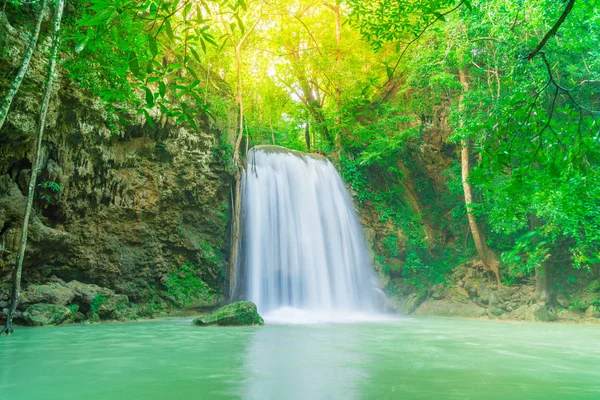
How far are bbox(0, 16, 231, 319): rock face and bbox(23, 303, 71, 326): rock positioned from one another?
0.87ft

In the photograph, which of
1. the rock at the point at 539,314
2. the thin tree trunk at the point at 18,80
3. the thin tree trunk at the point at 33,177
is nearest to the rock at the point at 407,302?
the rock at the point at 539,314

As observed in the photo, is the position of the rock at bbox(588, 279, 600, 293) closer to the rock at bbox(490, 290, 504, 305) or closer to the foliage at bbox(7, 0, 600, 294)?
the foliage at bbox(7, 0, 600, 294)

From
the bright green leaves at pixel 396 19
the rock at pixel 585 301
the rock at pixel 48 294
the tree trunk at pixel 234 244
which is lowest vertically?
the rock at pixel 585 301

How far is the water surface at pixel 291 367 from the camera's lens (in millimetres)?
2846

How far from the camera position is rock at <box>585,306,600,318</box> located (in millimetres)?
10373

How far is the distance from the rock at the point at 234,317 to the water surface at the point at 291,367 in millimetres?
1488

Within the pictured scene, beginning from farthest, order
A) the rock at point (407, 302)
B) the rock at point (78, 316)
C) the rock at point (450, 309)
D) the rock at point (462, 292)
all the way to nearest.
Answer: the rock at point (407, 302) → the rock at point (462, 292) → the rock at point (450, 309) → the rock at point (78, 316)

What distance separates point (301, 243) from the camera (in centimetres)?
1284

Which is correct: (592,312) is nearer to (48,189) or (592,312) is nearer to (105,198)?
(105,198)

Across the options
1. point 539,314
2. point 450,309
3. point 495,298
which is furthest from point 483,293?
point 539,314

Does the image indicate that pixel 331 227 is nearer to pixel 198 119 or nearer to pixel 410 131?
pixel 410 131

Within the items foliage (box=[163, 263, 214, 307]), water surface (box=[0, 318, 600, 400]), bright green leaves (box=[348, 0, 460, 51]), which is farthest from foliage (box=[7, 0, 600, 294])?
water surface (box=[0, 318, 600, 400])

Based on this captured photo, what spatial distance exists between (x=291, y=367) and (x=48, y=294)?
6.37 meters

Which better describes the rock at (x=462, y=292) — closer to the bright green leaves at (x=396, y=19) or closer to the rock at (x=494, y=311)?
the rock at (x=494, y=311)
